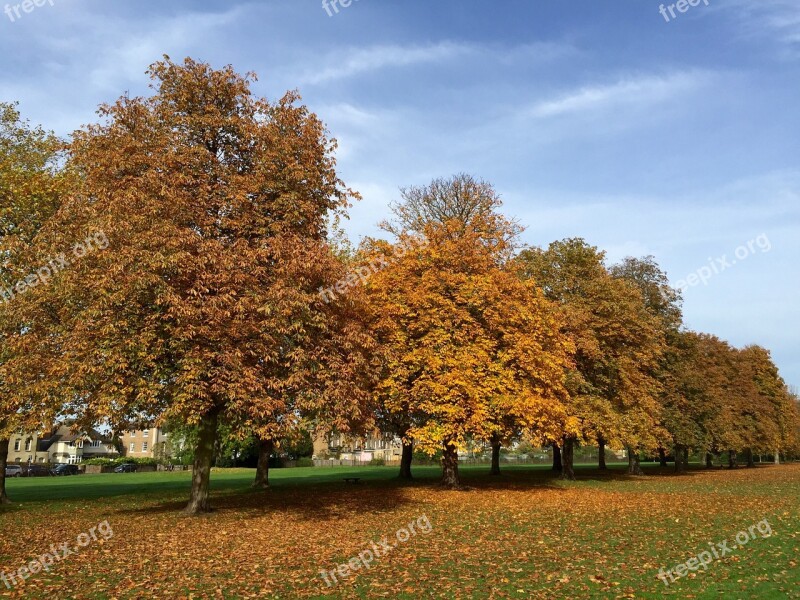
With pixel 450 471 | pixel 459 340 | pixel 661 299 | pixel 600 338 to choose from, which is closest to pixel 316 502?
pixel 450 471

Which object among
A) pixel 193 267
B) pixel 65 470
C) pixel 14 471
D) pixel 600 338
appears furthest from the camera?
pixel 65 470

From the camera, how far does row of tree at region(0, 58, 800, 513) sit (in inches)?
686

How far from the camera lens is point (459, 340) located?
91.1 feet

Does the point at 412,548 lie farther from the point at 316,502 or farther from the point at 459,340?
the point at 459,340

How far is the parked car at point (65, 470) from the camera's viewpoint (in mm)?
74394

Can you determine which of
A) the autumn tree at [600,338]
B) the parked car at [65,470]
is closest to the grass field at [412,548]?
the autumn tree at [600,338]

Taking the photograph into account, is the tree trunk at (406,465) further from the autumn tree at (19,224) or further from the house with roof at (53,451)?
the house with roof at (53,451)

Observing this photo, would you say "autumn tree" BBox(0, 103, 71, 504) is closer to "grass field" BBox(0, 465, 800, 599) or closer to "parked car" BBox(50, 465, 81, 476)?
"grass field" BBox(0, 465, 800, 599)

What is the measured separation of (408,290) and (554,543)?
1506 cm

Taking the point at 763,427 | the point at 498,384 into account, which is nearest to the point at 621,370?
the point at 498,384

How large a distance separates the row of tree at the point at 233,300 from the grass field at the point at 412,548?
335cm

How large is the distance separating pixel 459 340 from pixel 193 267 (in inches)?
560

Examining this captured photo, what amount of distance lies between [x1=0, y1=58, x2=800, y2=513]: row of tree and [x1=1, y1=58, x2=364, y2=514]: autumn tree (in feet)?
0.25

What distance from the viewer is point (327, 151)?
74.9ft
